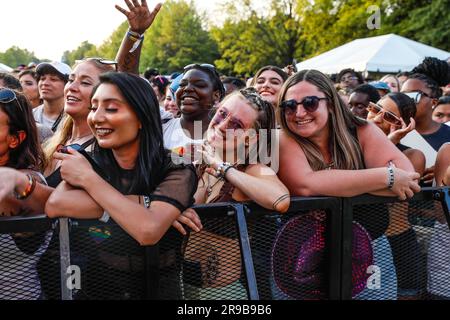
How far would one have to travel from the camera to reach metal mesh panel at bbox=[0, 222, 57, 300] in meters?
1.96

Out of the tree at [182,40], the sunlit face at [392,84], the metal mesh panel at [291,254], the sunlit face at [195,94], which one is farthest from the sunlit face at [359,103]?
the tree at [182,40]

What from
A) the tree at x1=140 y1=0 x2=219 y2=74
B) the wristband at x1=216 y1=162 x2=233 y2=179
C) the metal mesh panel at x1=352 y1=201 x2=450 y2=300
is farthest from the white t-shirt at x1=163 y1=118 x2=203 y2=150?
the tree at x1=140 y1=0 x2=219 y2=74

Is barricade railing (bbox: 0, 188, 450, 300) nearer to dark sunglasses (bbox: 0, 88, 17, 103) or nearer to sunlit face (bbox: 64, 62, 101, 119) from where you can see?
dark sunglasses (bbox: 0, 88, 17, 103)

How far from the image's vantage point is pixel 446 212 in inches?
96.4

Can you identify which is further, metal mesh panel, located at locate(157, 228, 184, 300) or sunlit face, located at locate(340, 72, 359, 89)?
sunlit face, located at locate(340, 72, 359, 89)

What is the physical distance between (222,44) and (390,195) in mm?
35531

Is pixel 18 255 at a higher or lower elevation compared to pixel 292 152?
lower

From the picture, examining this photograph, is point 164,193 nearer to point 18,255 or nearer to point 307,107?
point 18,255

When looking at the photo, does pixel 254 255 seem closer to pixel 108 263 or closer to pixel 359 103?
pixel 108 263

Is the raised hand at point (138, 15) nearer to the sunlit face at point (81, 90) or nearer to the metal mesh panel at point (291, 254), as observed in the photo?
the sunlit face at point (81, 90)

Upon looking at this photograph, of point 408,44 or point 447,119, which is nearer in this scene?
point 447,119

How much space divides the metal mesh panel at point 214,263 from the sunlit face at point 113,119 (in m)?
0.54

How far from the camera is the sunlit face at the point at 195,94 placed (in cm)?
395
